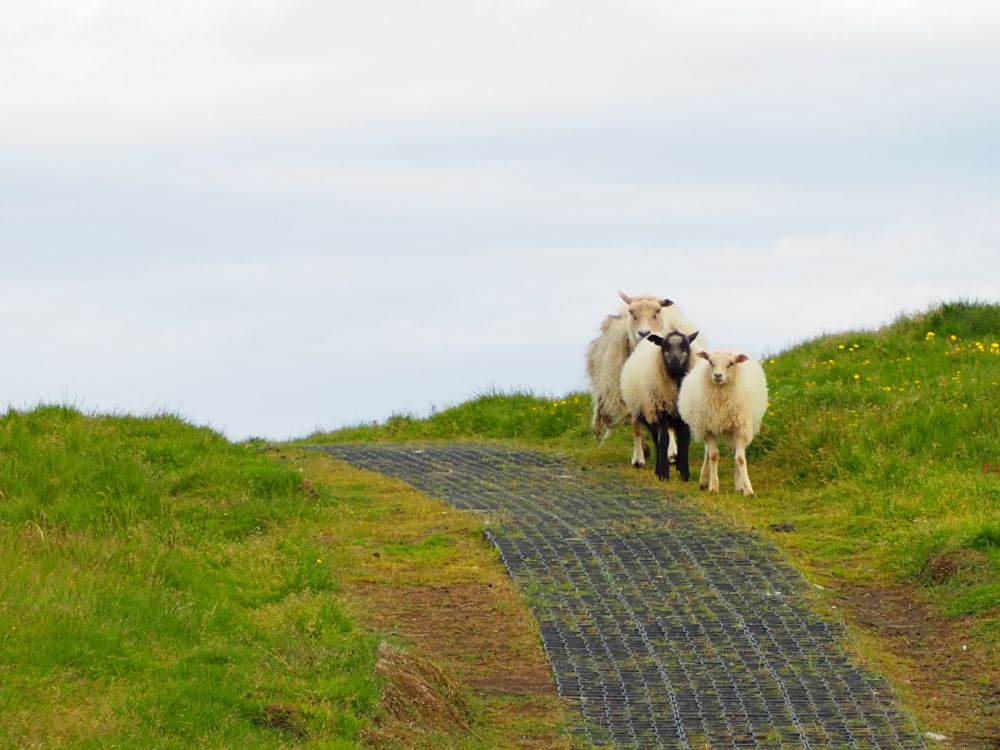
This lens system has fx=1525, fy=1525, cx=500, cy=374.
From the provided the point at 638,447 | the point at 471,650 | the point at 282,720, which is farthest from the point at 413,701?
the point at 638,447

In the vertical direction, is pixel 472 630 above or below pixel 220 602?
below

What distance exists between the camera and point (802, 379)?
65.5ft

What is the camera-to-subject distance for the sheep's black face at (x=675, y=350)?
1692 centimetres

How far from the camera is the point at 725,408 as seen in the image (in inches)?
624

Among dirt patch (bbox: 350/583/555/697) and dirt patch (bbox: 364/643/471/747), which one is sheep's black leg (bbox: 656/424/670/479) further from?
dirt patch (bbox: 364/643/471/747)

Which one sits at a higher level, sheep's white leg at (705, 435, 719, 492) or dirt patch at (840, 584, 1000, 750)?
sheep's white leg at (705, 435, 719, 492)

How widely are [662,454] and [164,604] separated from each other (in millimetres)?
8085

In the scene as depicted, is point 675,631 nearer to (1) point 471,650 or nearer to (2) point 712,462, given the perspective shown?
(1) point 471,650

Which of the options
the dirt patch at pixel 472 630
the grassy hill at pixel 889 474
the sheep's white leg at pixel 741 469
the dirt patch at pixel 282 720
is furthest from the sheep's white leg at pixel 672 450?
the dirt patch at pixel 282 720

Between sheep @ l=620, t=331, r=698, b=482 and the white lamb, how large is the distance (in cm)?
60

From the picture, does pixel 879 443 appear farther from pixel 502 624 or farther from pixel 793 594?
pixel 502 624

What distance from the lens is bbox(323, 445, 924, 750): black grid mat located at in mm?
9039

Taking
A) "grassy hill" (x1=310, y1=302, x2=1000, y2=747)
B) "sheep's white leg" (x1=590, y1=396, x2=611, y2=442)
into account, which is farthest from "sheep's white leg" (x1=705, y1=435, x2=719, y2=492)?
"sheep's white leg" (x1=590, y1=396, x2=611, y2=442)

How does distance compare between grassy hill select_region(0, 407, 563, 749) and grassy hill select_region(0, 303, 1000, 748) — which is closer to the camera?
grassy hill select_region(0, 407, 563, 749)
